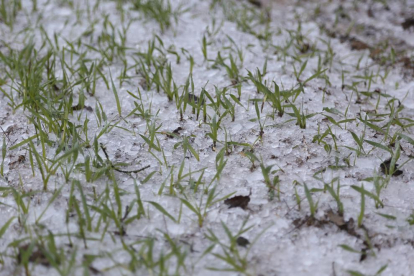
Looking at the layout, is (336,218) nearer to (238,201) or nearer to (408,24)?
(238,201)

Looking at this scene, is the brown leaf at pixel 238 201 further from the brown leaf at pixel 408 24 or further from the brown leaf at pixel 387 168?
the brown leaf at pixel 408 24

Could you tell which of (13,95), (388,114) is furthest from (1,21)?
(388,114)

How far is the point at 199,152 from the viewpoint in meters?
2.05

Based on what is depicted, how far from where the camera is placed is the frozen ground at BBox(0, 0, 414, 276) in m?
1.54

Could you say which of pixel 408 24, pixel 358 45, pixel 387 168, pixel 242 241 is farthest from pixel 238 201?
pixel 408 24

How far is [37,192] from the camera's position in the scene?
1745 mm

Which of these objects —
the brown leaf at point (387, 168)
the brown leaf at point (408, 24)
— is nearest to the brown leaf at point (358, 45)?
the brown leaf at point (408, 24)

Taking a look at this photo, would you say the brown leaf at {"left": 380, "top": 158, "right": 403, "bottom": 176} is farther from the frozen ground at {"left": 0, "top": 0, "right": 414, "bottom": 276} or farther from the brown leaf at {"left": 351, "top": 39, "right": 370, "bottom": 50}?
the brown leaf at {"left": 351, "top": 39, "right": 370, "bottom": 50}

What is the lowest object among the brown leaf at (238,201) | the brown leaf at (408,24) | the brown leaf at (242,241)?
the brown leaf at (242,241)

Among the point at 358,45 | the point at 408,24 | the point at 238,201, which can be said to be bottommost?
the point at 238,201

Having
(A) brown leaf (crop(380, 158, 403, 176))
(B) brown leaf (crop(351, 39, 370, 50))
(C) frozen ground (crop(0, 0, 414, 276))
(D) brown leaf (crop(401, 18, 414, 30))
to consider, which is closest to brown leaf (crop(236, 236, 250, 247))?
(C) frozen ground (crop(0, 0, 414, 276))

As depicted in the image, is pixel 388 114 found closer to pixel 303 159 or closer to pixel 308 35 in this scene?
pixel 303 159

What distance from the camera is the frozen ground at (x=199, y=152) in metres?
1.54

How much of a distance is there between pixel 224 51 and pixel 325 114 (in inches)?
41.8
